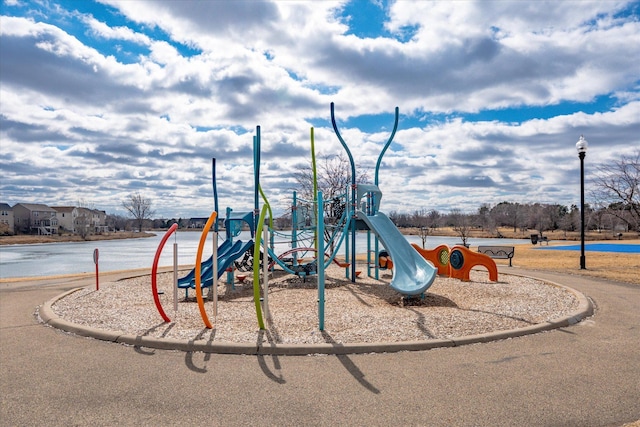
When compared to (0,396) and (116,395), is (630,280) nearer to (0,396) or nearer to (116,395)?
(116,395)

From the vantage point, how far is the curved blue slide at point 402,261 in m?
8.88

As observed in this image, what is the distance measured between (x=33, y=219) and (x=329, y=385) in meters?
108

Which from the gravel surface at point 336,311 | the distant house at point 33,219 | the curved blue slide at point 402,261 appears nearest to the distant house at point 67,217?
the distant house at point 33,219

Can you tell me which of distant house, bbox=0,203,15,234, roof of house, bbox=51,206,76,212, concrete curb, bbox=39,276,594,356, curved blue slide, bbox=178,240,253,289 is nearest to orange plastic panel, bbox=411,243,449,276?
curved blue slide, bbox=178,240,253,289

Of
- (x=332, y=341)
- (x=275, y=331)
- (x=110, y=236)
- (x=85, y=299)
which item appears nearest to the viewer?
(x=332, y=341)

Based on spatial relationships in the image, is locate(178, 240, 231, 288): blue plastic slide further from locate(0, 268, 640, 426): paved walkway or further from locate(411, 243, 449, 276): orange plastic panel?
locate(411, 243, 449, 276): orange plastic panel

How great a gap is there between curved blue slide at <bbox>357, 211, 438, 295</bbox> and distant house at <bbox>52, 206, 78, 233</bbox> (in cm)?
10318

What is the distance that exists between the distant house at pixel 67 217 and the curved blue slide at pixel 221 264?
101 metres

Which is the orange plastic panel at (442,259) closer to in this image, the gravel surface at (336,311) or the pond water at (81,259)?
the gravel surface at (336,311)

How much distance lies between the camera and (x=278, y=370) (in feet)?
16.0

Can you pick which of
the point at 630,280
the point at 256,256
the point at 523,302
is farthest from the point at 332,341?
the point at 630,280

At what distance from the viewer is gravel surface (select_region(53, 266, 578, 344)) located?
249 inches

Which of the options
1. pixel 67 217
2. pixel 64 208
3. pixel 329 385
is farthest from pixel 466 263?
pixel 64 208

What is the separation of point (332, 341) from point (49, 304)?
6.48 metres
